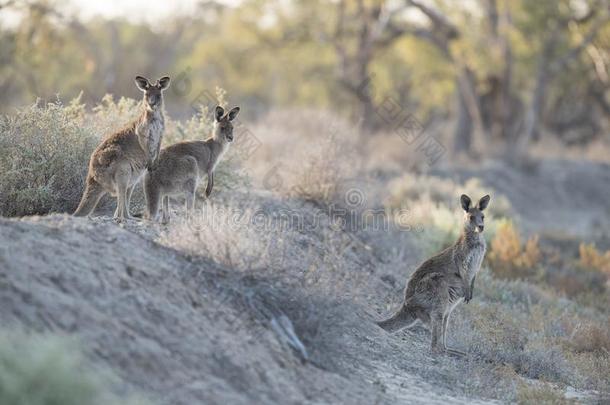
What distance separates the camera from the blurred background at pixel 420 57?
100 ft

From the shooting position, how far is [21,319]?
6473 millimetres

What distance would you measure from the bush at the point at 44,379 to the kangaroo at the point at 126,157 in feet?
12.7

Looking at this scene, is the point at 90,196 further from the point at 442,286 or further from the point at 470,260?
the point at 470,260

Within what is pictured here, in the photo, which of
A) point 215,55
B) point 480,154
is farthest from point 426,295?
point 215,55

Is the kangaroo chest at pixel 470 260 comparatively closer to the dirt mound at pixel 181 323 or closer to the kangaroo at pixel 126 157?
the dirt mound at pixel 181 323

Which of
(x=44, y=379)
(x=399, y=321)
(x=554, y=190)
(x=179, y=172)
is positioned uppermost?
(x=554, y=190)

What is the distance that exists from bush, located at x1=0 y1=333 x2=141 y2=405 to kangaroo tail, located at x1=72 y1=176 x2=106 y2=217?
151 inches

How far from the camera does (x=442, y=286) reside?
950 centimetres

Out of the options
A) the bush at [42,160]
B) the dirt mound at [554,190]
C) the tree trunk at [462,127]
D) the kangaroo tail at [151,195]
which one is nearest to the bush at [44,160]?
the bush at [42,160]

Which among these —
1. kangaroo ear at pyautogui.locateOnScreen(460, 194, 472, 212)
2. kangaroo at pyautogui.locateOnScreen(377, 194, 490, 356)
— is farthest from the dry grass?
kangaroo ear at pyautogui.locateOnScreen(460, 194, 472, 212)

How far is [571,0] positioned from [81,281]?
27340 millimetres

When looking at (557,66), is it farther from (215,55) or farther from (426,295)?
(426,295)

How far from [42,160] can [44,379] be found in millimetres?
5178

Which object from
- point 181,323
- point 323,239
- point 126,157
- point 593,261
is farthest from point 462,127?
point 181,323
